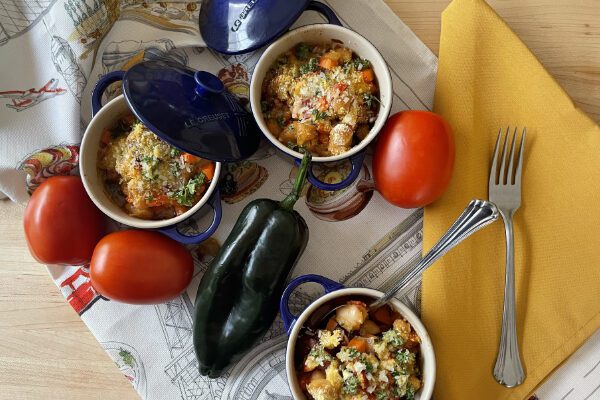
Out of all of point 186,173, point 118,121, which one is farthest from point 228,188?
point 118,121

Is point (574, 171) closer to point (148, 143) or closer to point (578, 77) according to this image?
point (578, 77)

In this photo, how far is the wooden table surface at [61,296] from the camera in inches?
43.6

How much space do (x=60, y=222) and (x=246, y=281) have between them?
0.35 m

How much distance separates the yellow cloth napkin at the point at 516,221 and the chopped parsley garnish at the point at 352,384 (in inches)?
7.6

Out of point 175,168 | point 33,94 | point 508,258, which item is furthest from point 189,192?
point 508,258

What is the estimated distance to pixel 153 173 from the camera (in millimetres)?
1015

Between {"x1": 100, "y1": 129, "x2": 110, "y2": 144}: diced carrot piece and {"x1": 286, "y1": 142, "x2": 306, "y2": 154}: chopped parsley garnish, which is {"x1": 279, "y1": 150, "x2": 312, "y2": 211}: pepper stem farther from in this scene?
{"x1": 100, "y1": 129, "x2": 110, "y2": 144}: diced carrot piece

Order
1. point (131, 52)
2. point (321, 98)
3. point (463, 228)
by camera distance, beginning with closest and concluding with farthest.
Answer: point (463, 228), point (321, 98), point (131, 52)

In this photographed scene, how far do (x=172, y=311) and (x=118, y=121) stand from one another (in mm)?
381

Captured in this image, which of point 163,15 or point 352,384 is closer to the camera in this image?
point 352,384

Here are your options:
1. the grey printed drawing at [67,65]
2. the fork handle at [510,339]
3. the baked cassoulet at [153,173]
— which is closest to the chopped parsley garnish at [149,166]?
the baked cassoulet at [153,173]

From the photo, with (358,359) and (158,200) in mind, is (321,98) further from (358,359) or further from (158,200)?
(358,359)

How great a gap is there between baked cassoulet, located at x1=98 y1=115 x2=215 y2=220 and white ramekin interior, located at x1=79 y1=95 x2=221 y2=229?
0.02 m

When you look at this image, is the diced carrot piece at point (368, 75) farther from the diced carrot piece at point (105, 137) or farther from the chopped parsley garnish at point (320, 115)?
the diced carrot piece at point (105, 137)
